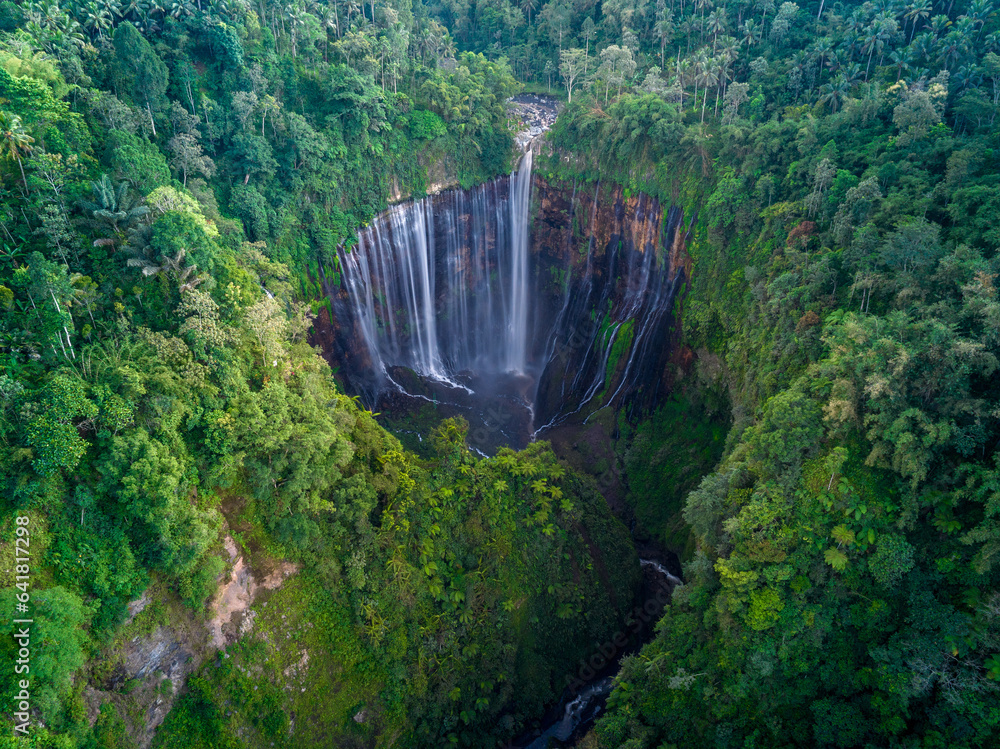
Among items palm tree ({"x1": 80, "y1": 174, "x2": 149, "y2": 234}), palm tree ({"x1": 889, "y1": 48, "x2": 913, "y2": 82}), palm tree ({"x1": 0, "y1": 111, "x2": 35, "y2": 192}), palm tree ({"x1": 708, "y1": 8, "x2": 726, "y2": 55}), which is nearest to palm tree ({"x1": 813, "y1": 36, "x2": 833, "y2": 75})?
palm tree ({"x1": 889, "y1": 48, "x2": 913, "y2": 82})

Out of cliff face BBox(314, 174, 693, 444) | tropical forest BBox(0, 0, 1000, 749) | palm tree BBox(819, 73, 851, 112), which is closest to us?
tropical forest BBox(0, 0, 1000, 749)

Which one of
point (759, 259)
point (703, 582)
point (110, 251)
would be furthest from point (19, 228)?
point (759, 259)

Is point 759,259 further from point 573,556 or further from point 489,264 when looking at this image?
point 489,264

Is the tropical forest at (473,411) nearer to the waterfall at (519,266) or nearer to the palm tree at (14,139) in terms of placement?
the palm tree at (14,139)

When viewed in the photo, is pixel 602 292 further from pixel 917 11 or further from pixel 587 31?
pixel 587 31

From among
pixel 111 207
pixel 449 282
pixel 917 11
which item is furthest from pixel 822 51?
pixel 111 207
